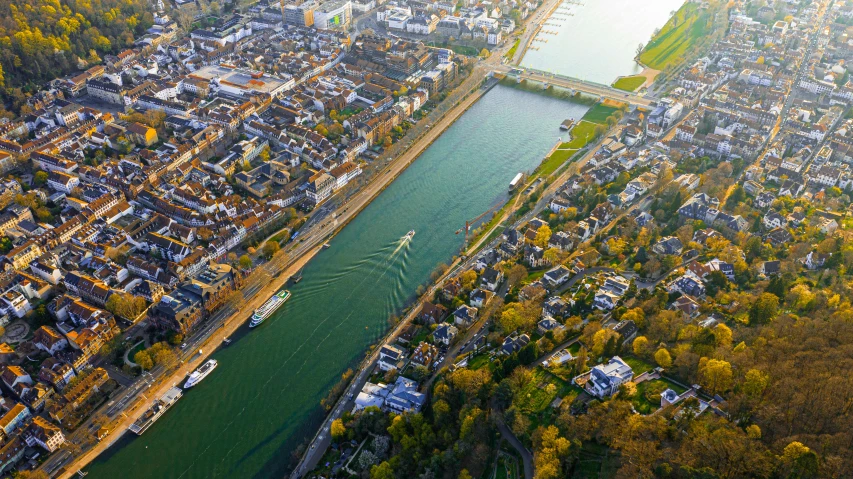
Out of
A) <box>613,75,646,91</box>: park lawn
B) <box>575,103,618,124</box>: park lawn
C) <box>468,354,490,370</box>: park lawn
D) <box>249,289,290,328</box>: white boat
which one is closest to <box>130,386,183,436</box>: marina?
<box>249,289,290,328</box>: white boat

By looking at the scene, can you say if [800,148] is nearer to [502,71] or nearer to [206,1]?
→ [502,71]

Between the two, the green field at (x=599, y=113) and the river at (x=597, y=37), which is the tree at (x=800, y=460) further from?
the river at (x=597, y=37)

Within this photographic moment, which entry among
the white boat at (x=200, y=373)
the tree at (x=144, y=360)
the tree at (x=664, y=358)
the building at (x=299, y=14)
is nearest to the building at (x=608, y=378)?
the tree at (x=664, y=358)

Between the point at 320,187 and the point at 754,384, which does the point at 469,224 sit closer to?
the point at 320,187

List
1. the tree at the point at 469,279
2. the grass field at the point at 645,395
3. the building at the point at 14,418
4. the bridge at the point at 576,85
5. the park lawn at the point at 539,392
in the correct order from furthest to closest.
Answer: the bridge at the point at 576,85
the tree at the point at 469,279
the building at the point at 14,418
the park lawn at the point at 539,392
the grass field at the point at 645,395

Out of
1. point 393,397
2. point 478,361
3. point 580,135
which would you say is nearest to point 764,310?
point 478,361

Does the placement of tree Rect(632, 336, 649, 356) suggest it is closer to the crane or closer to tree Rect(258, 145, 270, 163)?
the crane

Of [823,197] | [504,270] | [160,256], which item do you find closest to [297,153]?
[160,256]
